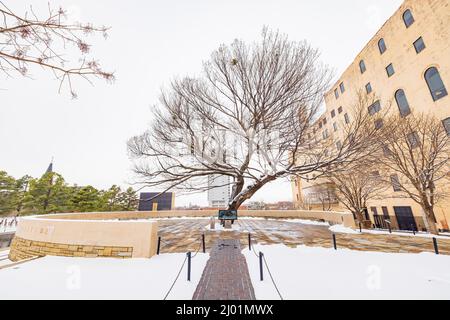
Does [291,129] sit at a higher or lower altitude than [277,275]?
higher

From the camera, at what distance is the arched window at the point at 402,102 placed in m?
18.6

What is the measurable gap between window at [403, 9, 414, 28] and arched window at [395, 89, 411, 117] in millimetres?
6986

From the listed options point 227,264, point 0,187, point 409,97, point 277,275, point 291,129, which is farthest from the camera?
point 0,187

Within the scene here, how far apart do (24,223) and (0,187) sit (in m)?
35.9

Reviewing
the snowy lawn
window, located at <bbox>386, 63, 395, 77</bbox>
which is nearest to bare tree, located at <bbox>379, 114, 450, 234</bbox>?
window, located at <bbox>386, 63, 395, 77</bbox>

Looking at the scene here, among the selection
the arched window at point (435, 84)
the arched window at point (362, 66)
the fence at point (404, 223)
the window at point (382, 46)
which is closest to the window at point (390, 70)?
the window at point (382, 46)

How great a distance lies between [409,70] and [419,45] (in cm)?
230

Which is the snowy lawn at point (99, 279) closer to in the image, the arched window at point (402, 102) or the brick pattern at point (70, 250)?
the brick pattern at point (70, 250)

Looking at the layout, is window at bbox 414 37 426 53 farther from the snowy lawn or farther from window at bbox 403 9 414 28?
the snowy lawn

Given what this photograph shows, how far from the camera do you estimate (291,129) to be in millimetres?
10633

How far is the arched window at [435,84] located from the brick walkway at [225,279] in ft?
76.2
